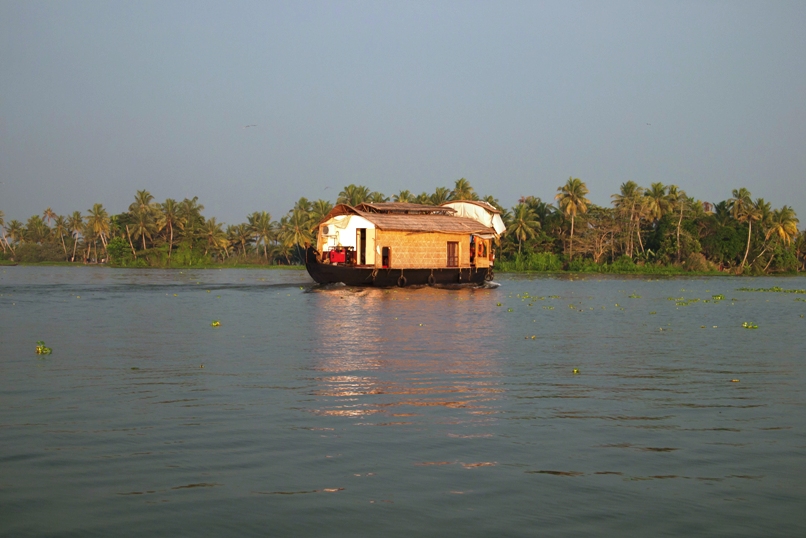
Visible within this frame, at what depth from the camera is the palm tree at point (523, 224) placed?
90.5 m

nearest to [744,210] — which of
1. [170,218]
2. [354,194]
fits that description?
[354,194]

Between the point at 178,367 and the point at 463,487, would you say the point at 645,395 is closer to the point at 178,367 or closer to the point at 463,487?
the point at 463,487

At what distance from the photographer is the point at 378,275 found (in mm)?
45125

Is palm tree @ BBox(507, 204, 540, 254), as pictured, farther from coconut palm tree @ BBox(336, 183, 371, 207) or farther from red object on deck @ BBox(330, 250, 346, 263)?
red object on deck @ BBox(330, 250, 346, 263)

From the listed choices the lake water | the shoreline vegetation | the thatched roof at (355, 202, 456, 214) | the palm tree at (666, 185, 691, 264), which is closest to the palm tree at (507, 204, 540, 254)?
the shoreline vegetation

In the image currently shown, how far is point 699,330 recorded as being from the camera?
23.3m

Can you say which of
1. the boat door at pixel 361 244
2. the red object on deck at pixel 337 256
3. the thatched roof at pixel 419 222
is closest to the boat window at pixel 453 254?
the thatched roof at pixel 419 222

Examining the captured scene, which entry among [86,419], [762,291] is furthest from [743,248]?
[86,419]

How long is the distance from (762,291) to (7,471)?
49208 mm

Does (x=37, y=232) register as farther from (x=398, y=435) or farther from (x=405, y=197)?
(x=398, y=435)

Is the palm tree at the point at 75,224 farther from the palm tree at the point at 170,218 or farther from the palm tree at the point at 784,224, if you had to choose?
the palm tree at the point at 784,224

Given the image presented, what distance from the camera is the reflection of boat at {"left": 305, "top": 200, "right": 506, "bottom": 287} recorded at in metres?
45.3

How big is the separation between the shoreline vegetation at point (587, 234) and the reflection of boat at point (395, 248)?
38230mm

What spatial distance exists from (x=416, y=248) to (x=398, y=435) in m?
37.4
